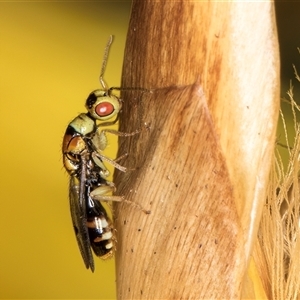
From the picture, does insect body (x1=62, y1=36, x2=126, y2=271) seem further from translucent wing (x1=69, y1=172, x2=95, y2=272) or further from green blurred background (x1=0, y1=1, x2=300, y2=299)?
green blurred background (x1=0, y1=1, x2=300, y2=299)

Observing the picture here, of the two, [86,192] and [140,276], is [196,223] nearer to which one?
[140,276]

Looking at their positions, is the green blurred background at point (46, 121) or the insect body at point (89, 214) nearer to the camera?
the insect body at point (89, 214)

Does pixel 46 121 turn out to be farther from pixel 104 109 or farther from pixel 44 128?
pixel 104 109

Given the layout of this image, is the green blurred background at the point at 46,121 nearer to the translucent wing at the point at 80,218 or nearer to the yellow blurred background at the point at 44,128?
the yellow blurred background at the point at 44,128

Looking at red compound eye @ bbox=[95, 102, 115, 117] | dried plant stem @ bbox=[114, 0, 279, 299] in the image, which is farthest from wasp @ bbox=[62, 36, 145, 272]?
dried plant stem @ bbox=[114, 0, 279, 299]

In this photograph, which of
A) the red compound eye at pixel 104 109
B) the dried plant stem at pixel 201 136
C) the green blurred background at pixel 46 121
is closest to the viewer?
the dried plant stem at pixel 201 136

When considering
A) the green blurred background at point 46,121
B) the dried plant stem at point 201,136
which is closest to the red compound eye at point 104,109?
the dried plant stem at point 201,136

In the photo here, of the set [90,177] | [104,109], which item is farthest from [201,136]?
[90,177]
